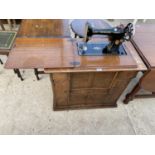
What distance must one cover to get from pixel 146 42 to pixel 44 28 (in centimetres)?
126

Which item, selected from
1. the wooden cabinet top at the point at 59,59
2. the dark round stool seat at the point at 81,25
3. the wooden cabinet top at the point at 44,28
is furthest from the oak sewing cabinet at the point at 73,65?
the dark round stool seat at the point at 81,25

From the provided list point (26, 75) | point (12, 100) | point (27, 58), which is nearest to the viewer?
point (27, 58)

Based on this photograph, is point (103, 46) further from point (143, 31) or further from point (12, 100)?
point (12, 100)

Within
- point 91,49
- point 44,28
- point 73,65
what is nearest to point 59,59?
point 73,65

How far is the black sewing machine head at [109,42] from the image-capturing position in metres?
1.21

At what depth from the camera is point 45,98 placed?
200cm

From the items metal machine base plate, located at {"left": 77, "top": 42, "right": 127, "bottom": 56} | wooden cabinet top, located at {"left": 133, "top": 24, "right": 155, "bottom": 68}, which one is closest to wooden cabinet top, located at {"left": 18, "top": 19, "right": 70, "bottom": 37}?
metal machine base plate, located at {"left": 77, "top": 42, "right": 127, "bottom": 56}

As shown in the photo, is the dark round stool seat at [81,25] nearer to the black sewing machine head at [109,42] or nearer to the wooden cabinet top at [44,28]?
the wooden cabinet top at [44,28]

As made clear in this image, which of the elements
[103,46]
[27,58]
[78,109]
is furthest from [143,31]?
[27,58]

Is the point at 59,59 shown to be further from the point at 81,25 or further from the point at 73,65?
the point at 81,25

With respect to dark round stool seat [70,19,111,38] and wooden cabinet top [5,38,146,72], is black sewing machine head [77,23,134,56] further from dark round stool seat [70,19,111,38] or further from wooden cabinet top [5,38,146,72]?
dark round stool seat [70,19,111,38]

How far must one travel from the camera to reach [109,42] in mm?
1338
